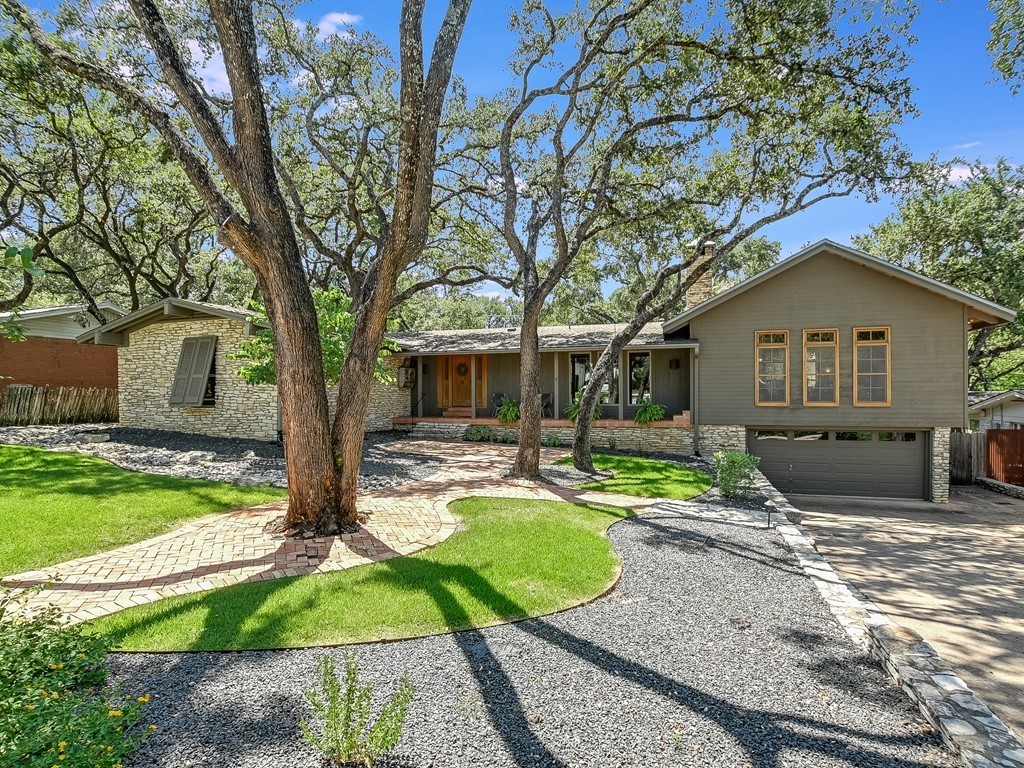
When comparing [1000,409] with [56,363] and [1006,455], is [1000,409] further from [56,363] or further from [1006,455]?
[56,363]

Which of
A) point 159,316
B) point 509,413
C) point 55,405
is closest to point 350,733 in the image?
point 509,413

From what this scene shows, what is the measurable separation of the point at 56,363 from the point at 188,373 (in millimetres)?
6757

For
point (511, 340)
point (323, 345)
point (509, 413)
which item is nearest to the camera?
point (323, 345)

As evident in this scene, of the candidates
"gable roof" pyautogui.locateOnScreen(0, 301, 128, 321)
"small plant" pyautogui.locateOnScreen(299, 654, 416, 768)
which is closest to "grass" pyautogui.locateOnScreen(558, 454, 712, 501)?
"small plant" pyautogui.locateOnScreen(299, 654, 416, 768)

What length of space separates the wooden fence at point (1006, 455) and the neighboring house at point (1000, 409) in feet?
4.25

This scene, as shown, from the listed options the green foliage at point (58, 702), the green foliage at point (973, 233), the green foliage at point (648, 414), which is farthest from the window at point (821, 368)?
the green foliage at point (58, 702)

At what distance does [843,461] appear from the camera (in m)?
12.7

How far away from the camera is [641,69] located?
9852 millimetres

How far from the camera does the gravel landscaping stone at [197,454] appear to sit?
9.20 metres

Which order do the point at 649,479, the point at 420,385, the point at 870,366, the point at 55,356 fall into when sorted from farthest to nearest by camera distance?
the point at 420,385 → the point at 55,356 → the point at 870,366 → the point at 649,479

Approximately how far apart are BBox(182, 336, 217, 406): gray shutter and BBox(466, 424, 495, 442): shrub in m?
7.37

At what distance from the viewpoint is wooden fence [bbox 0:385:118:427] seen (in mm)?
13945

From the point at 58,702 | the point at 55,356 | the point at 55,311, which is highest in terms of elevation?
the point at 55,311

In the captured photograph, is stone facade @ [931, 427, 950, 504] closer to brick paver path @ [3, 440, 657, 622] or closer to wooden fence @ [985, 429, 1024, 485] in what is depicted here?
wooden fence @ [985, 429, 1024, 485]
